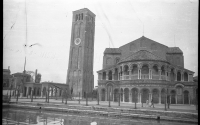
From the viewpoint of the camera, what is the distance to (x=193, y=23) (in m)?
13.2

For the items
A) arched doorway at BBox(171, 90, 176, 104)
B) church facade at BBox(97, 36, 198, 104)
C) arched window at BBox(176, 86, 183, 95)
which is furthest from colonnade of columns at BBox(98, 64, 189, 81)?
arched doorway at BBox(171, 90, 176, 104)

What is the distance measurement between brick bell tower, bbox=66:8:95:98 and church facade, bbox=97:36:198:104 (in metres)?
14.4

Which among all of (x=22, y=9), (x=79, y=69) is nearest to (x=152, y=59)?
(x=22, y=9)

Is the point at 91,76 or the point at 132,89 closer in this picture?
the point at 132,89

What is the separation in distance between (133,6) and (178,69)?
74.1ft

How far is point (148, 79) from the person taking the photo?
Result: 93.9ft

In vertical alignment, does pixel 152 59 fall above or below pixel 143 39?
below

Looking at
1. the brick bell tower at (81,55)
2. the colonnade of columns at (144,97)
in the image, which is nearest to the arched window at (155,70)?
the colonnade of columns at (144,97)

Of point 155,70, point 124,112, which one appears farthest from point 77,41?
point 124,112

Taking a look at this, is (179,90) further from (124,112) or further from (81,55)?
(81,55)

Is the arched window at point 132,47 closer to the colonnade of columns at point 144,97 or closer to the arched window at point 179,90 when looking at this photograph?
the colonnade of columns at point 144,97

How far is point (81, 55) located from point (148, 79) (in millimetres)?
26029

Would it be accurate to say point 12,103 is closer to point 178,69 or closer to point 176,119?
point 176,119

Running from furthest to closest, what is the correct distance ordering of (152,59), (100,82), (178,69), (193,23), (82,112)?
1. (100,82)
2. (178,69)
3. (152,59)
4. (82,112)
5. (193,23)
